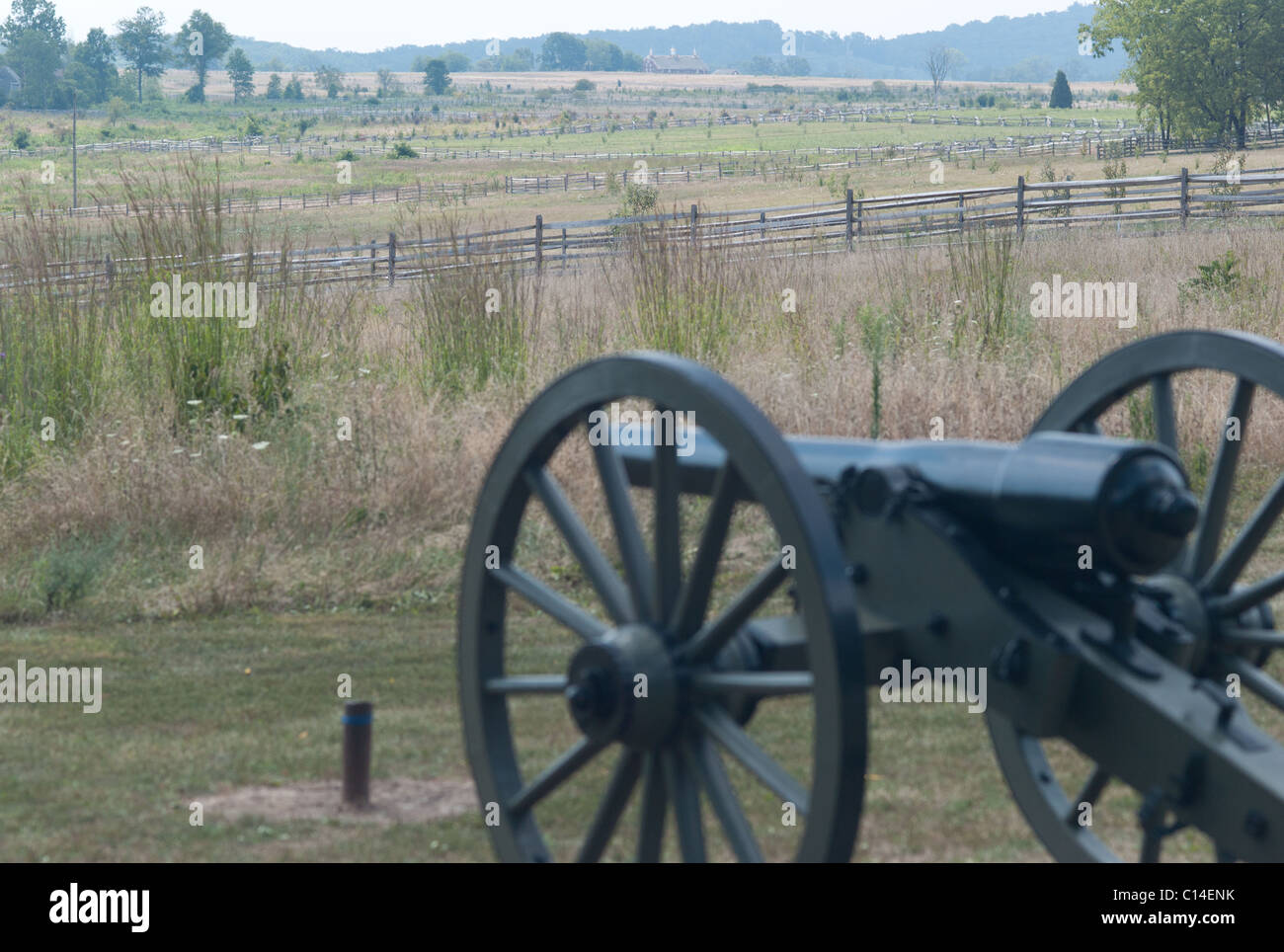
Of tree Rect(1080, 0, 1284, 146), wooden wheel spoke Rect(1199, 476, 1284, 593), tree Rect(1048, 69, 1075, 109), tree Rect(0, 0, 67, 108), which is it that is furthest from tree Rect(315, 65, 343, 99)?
wooden wheel spoke Rect(1199, 476, 1284, 593)

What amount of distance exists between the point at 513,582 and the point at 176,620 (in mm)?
3760

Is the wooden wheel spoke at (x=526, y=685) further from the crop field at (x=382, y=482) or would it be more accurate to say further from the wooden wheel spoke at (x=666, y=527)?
the wooden wheel spoke at (x=666, y=527)

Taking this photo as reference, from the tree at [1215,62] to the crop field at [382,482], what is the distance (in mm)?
50623

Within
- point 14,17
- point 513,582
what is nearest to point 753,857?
point 513,582

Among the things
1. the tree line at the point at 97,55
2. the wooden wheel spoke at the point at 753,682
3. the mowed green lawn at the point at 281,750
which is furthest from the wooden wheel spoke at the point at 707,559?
the tree line at the point at 97,55

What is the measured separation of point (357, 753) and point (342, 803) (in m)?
0.18

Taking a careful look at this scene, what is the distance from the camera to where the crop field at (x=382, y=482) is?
4258mm

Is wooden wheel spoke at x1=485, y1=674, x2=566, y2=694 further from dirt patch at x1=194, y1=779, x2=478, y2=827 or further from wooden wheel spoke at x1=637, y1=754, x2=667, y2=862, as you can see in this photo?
dirt patch at x1=194, y1=779, x2=478, y2=827

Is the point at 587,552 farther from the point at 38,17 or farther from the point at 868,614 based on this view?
the point at 38,17

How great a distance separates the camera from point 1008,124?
322ft

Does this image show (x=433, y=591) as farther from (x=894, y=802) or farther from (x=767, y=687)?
(x=767, y=687)

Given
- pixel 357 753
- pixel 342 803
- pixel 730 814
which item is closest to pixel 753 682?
pixel 730 814

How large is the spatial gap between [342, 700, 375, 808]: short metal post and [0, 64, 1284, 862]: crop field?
0.27 ft

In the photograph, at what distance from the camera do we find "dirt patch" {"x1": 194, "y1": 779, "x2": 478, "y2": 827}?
4191mm
